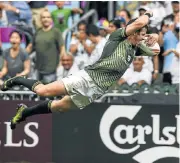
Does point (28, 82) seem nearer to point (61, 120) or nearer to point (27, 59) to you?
point (61, 120)

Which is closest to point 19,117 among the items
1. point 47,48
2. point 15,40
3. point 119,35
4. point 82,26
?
point 119,35

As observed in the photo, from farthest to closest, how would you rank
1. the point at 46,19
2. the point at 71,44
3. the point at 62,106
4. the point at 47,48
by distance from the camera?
the point at 71,44 → the point at 47,48 → the point at 46,19 → the point at 62,106

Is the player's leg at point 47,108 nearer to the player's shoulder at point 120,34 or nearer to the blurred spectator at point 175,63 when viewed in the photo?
the player's shoulder at point 120,34

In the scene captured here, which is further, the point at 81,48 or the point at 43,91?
the point at 81,48

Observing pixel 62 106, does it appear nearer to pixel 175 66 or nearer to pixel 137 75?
pixel 137 75

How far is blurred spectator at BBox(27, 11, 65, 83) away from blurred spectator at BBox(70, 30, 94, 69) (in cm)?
32

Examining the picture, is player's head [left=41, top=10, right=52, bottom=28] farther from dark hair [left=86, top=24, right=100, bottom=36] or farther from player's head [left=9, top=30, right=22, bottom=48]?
dark hair [left=86, top=24, right=100, bottom=36]

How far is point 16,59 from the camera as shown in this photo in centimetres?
1399

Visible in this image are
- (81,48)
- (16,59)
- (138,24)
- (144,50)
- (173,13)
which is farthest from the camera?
(173,13)

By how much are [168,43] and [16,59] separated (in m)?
2.73

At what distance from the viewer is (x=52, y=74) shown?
14.4 meters

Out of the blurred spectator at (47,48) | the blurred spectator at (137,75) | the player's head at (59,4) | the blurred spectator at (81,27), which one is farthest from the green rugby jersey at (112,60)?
the player's head at (59,4)

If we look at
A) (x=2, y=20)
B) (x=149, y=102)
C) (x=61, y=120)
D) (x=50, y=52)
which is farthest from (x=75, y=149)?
(x=2, y=20)

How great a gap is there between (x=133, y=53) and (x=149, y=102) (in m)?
1.73
